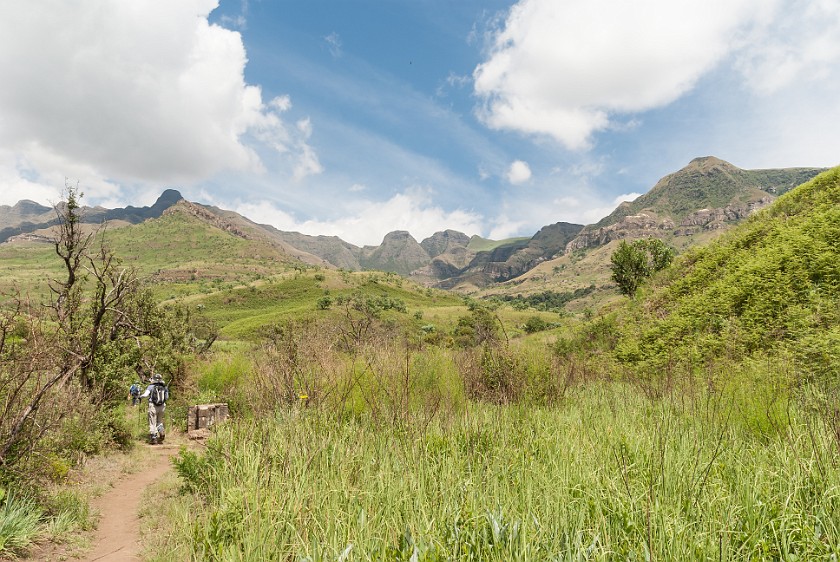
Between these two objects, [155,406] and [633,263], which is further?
[633,263]

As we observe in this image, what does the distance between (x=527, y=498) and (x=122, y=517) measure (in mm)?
6414

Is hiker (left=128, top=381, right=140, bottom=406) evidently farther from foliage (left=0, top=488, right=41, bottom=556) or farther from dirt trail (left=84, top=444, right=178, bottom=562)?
foliage (left=0, top=488, right=41, bottom=556)

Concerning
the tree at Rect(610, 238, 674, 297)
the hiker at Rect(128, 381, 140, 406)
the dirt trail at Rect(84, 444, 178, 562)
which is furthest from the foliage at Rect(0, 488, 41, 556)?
the tree at Rect(610, 238, 674, 297)

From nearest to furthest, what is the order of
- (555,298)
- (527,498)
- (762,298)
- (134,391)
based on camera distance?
(527,498)
(762,298)
(134,391)
(555,298)

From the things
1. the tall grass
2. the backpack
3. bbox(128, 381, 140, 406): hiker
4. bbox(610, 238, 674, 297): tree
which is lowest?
bbox(128, 381, 140, 406): hiker

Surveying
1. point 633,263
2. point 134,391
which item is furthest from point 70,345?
point 633,263

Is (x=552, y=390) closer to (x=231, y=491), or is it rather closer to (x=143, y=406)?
(x=231, y=491)

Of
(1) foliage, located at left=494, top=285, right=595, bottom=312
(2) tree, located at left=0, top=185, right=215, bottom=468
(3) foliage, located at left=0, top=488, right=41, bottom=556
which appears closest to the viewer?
(3) foliage, located at left=0, top=488, right=41, bottom=556

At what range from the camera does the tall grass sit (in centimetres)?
236

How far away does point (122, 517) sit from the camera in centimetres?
596

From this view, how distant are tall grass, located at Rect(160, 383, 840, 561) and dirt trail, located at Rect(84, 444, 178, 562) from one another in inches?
63.0

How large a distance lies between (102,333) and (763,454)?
1361 cm

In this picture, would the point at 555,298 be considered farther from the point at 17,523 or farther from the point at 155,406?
the point at 17,523

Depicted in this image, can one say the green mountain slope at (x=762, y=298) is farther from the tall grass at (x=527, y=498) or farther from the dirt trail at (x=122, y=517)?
the dirt trail at (x=122, y=517)
